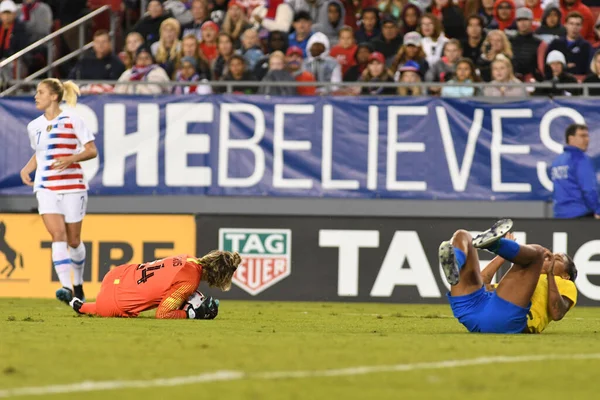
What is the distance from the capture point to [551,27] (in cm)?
1819

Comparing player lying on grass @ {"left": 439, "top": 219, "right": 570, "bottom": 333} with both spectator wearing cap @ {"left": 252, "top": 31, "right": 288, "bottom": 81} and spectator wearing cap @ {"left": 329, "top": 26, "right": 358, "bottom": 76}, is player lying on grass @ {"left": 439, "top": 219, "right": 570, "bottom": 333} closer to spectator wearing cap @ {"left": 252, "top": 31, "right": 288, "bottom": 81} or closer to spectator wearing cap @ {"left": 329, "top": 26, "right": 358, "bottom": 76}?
spectator wearing cap @ {"left": 252, "top": 31, "right": 288, "bottom": 81}

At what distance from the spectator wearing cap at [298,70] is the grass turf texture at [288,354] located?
6.29 metres

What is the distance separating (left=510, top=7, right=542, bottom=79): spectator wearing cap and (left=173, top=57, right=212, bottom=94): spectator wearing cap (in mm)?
4306

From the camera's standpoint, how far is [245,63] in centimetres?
1714

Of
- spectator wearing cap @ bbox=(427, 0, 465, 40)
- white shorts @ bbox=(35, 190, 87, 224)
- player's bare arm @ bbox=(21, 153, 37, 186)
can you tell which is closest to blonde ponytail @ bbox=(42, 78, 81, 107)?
player's bare arm @ bbox=(21, 153, 37, 186)

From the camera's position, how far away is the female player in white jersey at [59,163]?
12336 millimetres

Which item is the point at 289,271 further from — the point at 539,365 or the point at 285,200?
the point at 539,365

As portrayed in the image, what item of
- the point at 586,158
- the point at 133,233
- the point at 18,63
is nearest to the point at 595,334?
the point at 586,158

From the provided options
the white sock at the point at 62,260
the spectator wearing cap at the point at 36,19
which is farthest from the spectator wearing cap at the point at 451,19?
the white sock at the point at 62,260

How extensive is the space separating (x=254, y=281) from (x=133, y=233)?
161cm

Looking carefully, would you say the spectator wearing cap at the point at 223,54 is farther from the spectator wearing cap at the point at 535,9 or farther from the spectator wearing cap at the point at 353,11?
the spectator wearing cap at the point at 535,9

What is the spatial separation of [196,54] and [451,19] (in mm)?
3819

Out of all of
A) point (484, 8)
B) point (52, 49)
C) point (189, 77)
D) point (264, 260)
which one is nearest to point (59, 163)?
point (264, 260)

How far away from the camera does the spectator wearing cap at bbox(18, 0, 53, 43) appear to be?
64.0 ft
